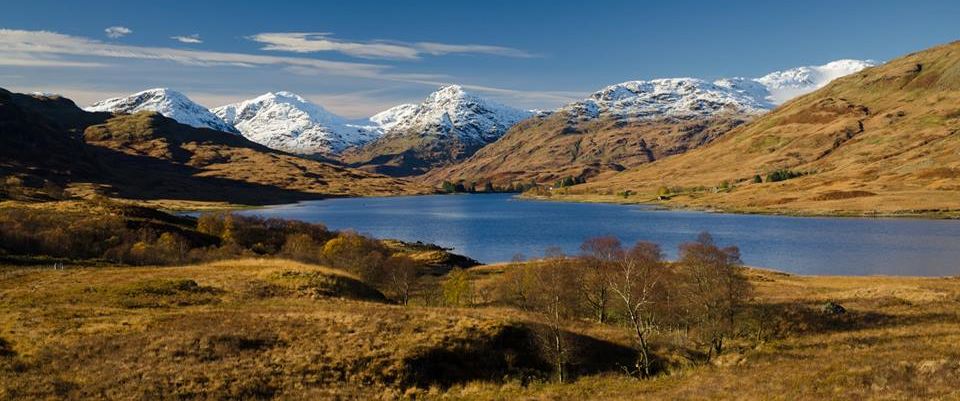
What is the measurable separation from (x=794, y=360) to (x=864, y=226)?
168 metres

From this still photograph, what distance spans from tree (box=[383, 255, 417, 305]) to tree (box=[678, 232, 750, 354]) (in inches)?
1473

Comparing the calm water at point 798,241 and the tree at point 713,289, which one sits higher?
the tree at point 713,289

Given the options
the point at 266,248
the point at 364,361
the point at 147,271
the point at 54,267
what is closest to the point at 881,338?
the point at 364,361

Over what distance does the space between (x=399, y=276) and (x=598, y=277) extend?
91.9 ft

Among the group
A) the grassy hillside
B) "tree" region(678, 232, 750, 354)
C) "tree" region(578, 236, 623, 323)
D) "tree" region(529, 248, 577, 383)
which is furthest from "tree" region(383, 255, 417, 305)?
"tree" region(678, 232, 750, 354)

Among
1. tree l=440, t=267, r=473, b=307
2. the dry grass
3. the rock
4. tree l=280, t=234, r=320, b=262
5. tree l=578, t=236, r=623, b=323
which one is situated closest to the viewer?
the dry grass

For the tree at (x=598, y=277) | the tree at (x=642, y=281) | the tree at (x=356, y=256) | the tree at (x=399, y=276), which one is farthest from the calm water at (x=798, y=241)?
the tree at (x=642, y=281)

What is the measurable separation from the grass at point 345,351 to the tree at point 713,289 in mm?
2701

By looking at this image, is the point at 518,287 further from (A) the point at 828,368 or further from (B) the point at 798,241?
(B) the point at 798,241

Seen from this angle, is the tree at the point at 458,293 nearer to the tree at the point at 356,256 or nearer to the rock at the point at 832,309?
the tree at the point at 356,256

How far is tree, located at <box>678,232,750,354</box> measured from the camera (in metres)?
47.8

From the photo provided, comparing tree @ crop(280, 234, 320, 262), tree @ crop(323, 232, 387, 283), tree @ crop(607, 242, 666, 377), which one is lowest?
tree @ crop(280, 234, 320, 262)

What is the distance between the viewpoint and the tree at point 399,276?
78.3 metres

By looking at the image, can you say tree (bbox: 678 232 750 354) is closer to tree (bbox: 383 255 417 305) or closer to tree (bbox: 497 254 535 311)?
tree (bbox: 497 254 535 311)
